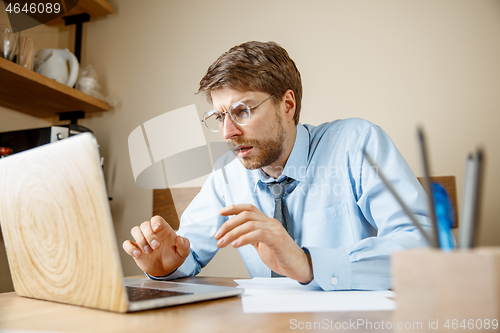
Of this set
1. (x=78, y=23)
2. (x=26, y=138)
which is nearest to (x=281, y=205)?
(x=26, y=138)

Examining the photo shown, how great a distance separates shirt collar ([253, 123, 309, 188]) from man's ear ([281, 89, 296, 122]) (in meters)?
0.11

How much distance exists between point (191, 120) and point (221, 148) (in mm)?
290

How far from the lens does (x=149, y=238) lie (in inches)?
32.7

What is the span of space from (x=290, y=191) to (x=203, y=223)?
0.32 meters

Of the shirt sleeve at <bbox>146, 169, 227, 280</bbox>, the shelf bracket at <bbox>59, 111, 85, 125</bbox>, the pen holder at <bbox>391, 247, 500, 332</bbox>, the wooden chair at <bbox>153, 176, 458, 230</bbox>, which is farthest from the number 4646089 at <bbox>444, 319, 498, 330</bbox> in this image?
the shelf bracket at <bbox>59, 111, 85, 125</bbox>

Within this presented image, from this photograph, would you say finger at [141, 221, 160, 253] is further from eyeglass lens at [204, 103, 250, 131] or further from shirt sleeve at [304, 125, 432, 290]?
eyeglass lens at [204, 103, 250, 131]

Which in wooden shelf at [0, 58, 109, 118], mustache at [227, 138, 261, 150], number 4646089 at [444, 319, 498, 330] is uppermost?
wooden shelf at [0, 58, 109, 118]

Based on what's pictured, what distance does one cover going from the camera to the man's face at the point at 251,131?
1195mm

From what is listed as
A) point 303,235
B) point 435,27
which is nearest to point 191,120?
point 303,235

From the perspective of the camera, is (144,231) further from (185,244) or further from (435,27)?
(435,27)

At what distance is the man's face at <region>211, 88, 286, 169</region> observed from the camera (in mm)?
1195

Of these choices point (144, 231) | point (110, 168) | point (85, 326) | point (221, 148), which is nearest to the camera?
point (85, 326)

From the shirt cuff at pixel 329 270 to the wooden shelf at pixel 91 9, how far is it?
204cm

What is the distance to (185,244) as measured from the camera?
0.90 metres
